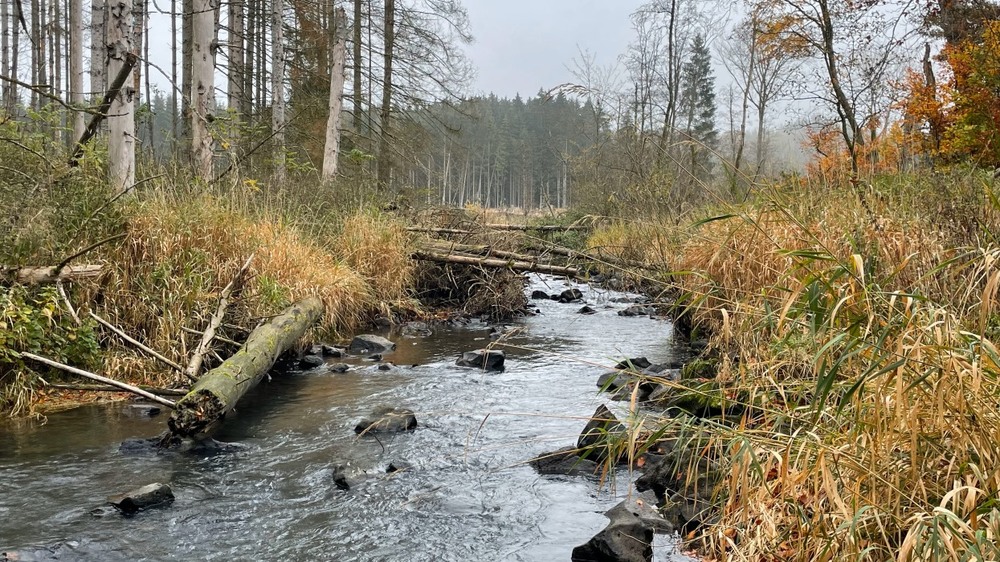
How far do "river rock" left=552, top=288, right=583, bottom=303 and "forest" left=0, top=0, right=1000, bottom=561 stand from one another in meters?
1.40

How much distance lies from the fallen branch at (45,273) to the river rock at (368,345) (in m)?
3.27

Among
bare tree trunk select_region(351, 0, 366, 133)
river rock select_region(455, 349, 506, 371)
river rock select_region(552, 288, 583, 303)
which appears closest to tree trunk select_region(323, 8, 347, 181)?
bare tree trunk select_region(351, 0, 366, 133)

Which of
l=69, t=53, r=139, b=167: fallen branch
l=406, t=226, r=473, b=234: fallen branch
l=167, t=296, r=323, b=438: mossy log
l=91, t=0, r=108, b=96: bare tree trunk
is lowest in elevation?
l=167, t=296, r=323, b=438: mossy log

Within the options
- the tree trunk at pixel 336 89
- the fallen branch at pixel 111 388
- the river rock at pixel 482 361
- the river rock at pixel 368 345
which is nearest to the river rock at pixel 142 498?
the fallen branch at pixel 111 388

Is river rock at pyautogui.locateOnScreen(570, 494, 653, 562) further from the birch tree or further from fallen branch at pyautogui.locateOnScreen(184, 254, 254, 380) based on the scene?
the birch tree

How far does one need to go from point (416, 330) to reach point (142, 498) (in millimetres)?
6642

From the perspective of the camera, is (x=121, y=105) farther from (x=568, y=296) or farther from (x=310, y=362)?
(x=568, y=296)

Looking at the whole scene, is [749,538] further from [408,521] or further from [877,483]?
[408,521]

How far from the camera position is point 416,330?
10.4 m

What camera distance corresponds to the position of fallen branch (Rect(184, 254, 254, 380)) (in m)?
5.71

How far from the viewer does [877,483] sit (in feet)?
7.90

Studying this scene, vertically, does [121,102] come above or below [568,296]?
above

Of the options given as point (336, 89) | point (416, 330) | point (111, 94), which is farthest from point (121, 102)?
point (336, 89)

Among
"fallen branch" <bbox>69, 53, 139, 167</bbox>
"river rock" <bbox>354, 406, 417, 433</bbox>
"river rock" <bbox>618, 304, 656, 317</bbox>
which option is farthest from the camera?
"river rock" <bbox>618, 304, 656, 317</bbox>
